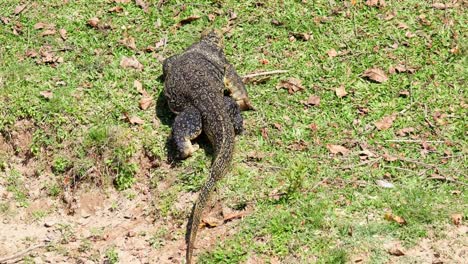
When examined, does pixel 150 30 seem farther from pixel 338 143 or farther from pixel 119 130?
pixel 338 143

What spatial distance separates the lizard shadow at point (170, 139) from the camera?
8.38 metres

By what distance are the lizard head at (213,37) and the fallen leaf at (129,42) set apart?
3.58 ft

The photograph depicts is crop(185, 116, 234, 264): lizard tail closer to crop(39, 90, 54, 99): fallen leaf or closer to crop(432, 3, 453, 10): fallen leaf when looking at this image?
crop(39, 90, 54, 99): fallen leaf

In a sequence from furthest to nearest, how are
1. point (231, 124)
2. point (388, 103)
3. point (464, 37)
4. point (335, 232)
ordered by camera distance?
point (464, 37)
point (388, 103)
point (231, 124)
point (335, 232)

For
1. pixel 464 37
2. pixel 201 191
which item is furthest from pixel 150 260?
pixel 464 37

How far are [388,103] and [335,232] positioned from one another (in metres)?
2.59

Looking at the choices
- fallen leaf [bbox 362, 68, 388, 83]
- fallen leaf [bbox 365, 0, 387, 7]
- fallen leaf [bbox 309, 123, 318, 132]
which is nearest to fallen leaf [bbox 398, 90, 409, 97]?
fallen leaf [bbox 362, 68, 388, 83]

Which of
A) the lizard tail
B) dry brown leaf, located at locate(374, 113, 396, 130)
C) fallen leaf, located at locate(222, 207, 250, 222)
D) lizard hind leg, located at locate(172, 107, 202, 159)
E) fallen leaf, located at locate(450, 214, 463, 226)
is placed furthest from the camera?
dry brown leaf, located at locate(374, 113, 396, 130)

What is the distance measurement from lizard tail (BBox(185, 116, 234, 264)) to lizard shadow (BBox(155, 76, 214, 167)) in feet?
1.10

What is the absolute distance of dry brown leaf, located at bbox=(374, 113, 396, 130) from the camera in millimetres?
8789

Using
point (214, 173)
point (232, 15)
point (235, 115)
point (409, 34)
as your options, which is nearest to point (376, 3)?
point (409, 34)

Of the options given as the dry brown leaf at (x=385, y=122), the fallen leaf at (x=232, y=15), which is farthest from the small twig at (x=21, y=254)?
the fallen leaf at (x=232, y=15)

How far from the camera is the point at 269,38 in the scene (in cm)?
1026

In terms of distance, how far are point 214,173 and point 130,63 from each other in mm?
2775
